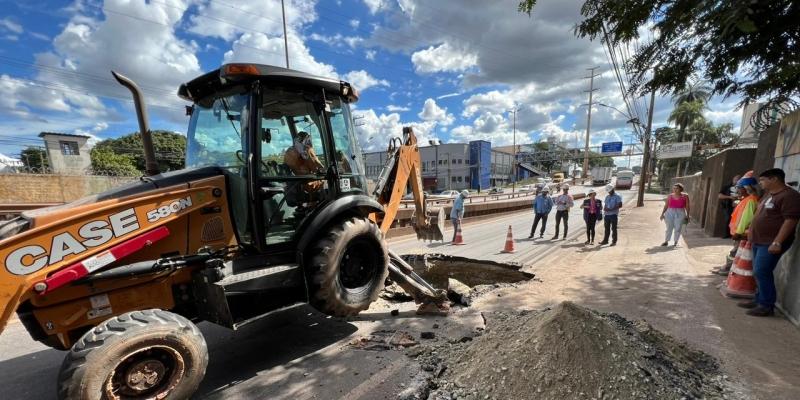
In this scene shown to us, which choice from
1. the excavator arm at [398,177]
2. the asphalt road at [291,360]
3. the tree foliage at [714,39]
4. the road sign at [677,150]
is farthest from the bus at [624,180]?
the asphalt road at [291,360]

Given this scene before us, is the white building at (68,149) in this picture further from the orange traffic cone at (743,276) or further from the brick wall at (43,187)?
the orange traffic cone at (743,276)

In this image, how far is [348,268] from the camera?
154 inches

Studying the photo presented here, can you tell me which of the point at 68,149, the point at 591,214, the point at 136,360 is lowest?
the point at 591,214


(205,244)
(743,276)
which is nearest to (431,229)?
(205,244)

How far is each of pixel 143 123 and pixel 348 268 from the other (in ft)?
7.74

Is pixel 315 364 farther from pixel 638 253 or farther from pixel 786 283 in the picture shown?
pixel 638 253

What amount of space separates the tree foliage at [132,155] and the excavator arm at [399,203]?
2.50 meters

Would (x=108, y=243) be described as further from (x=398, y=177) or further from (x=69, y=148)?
(x=69, y=148)

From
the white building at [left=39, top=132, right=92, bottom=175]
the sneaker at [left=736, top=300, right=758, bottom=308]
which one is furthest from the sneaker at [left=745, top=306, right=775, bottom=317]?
the white building at [left=39, top=132, right=92, bottom=175]

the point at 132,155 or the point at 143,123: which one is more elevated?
the point at 132,155

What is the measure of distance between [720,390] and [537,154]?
68157 mm

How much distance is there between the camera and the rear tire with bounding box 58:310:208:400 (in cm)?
222

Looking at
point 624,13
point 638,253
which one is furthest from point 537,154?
point 624,13

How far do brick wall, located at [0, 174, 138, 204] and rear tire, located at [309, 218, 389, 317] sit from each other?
16.7m
